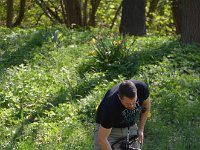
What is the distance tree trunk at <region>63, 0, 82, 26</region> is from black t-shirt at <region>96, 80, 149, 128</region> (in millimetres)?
12417

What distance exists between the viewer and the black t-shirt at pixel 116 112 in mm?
4441

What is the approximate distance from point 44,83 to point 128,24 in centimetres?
492

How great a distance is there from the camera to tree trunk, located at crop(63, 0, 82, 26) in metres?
16.9

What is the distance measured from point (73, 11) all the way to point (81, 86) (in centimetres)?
915

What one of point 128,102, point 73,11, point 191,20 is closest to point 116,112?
point 128,102

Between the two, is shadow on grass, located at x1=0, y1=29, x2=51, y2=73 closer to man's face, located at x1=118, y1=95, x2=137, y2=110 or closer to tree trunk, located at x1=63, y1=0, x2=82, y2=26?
tree trunk, located at x1=63, y1=0, x2=82, y2=26

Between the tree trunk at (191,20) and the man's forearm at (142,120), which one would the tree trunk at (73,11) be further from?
the man's forearm at (142,120)

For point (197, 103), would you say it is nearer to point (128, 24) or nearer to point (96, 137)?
point (96, 137)

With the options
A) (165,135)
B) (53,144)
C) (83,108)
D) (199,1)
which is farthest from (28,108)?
(199,1)

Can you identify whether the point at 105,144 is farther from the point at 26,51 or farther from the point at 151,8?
the point at 151,8

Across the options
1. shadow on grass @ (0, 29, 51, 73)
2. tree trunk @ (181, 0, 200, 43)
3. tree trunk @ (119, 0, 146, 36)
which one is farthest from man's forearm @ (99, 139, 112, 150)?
tree trunk @ (119, 0, 146, 36)

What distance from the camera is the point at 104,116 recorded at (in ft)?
14.5

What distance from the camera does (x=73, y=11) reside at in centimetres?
1720

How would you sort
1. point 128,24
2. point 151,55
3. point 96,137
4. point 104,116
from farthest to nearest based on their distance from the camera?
point 128,24 → point 151,55 → point 96,137 → point 104,116
